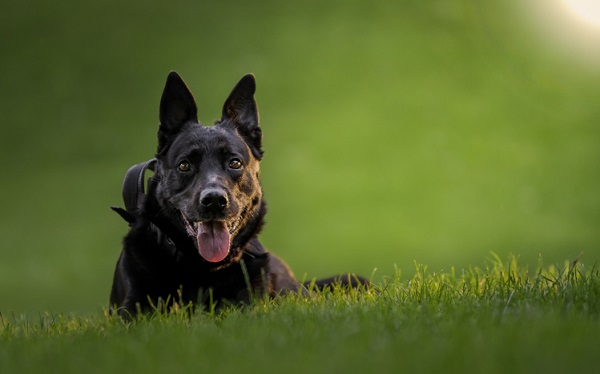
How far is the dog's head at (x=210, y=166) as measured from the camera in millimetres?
5867

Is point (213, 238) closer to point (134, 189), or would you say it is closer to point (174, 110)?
point (134, 189)

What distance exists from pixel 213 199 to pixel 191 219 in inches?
11.2

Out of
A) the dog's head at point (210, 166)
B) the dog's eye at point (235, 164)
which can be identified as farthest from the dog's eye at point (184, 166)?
the dog's eye at point (235, 164)

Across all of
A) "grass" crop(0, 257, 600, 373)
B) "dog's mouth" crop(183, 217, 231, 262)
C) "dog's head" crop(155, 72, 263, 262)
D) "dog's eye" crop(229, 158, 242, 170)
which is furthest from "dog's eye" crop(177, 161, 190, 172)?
"grass" crop(0, 257, 600, 373)

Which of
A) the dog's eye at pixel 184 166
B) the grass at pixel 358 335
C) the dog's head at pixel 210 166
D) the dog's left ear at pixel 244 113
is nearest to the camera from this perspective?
the grass at pixel 358 335

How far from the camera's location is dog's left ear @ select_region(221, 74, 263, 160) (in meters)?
6.67

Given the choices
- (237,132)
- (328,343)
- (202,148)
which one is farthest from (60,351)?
(237,132)

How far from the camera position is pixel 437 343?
3.95 meters

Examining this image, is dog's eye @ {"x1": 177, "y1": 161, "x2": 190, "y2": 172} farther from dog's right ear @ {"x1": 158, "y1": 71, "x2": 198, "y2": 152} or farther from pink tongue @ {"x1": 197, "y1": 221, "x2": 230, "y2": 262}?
pink tongue @ {"x1": 197, "y1": 221, "x2": 230, "y2": 262}

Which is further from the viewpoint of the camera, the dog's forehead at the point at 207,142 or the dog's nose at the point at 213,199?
the dog's forehead at the point at 207,142

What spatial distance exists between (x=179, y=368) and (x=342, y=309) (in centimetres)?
174

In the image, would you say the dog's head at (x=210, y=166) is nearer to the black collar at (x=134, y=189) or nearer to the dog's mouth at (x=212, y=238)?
the dog's mouth at (x=212, y=238)

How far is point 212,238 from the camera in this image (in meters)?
5.93

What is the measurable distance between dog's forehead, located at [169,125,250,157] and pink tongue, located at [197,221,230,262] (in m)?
0.64
